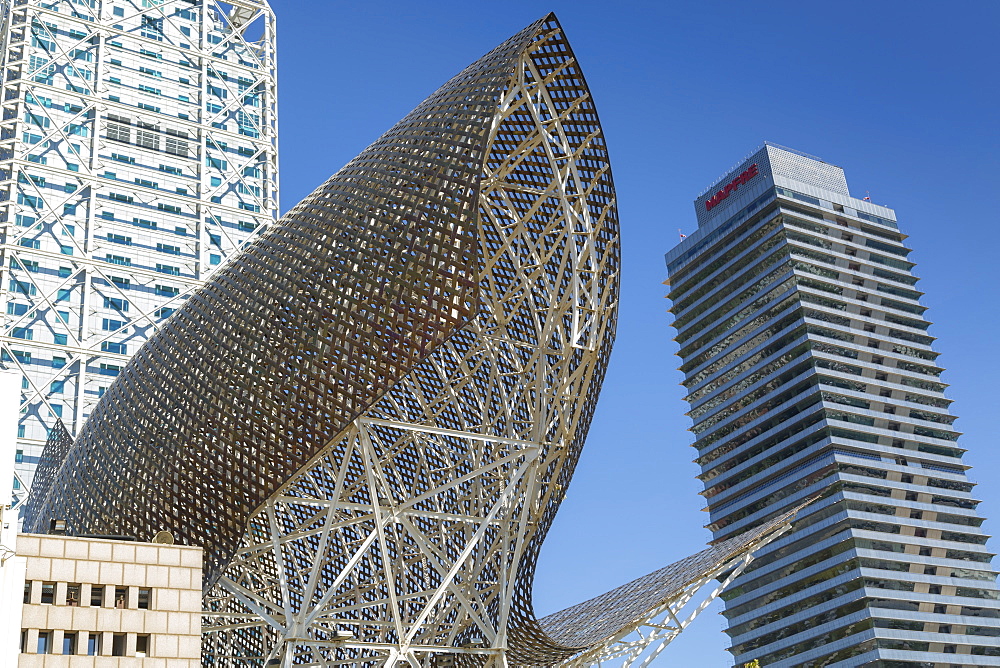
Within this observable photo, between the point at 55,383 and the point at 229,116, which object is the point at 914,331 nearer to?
the point at 229,116

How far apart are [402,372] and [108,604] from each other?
10105 mm

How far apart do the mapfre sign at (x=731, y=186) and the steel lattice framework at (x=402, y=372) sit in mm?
105284

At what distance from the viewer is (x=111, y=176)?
82750 millimetres

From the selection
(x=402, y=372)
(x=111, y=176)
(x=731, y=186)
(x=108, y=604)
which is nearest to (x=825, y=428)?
(x=731, y=186)

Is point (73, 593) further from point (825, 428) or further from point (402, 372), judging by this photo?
point (825, 428)

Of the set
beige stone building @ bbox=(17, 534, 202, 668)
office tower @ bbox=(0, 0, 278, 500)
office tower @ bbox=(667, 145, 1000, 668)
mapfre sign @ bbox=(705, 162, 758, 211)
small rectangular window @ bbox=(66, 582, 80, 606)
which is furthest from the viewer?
mapfre sign @ bbox=(705, 162, 758, 211)

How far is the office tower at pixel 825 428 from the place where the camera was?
120000 millimetres

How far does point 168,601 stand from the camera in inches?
1286

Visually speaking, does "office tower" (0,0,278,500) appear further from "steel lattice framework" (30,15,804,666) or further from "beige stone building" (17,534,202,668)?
"beige stone building" (17,534,202,668)

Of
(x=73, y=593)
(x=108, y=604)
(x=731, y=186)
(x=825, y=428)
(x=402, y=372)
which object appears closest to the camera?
(x=73, y=593)

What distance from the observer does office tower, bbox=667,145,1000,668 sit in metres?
120

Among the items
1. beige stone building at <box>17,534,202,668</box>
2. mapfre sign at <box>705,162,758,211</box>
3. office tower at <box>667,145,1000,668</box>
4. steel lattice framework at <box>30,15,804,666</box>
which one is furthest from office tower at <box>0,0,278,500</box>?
mapfre sign at <box>705,162,758,211</box>

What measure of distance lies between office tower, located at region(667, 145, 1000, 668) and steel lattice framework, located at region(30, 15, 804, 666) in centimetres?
7831

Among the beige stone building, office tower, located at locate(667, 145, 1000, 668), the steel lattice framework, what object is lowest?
the beige stone building
